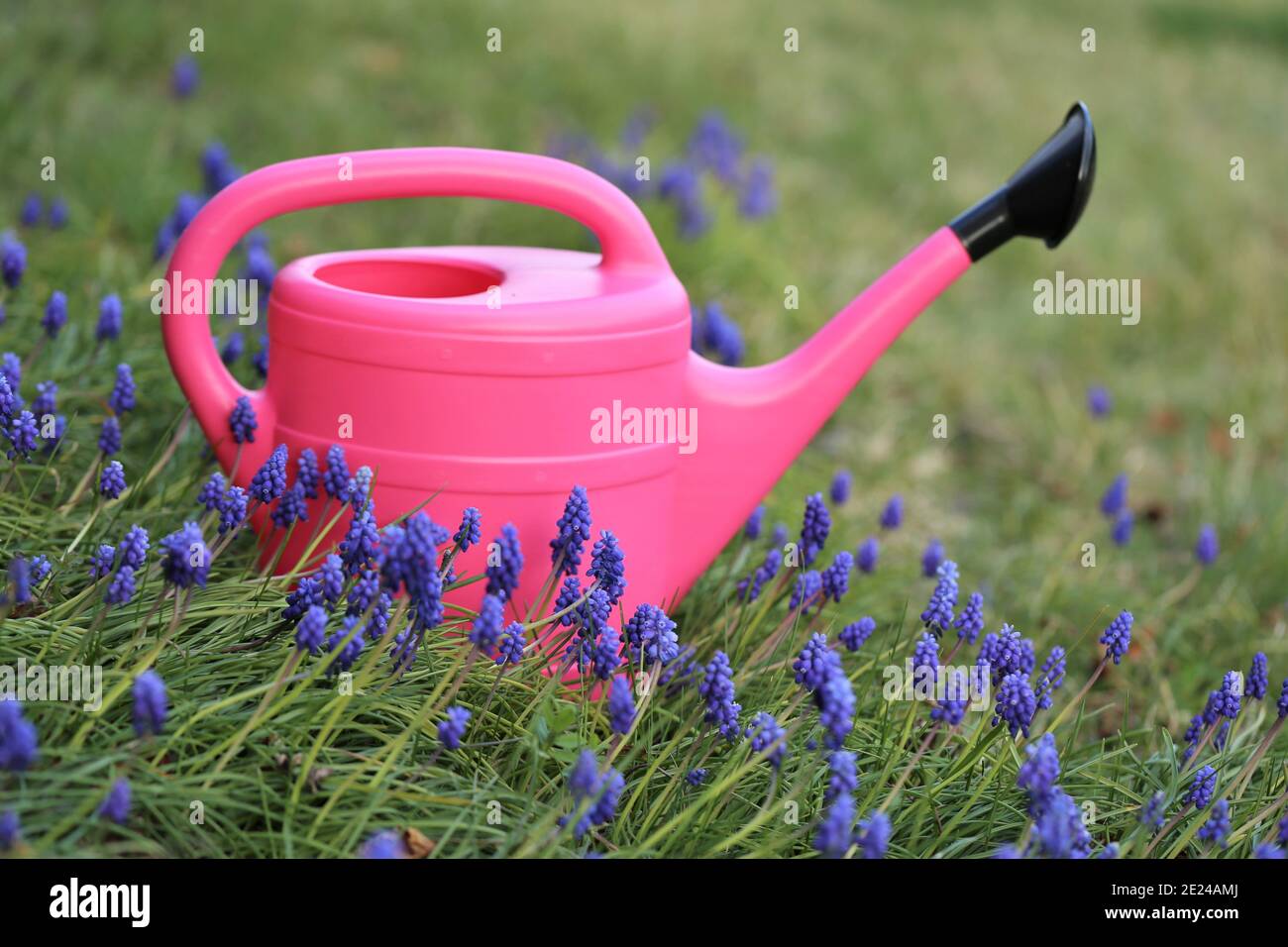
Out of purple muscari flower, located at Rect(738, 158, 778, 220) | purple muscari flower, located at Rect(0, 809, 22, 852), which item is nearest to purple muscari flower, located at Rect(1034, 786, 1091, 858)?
purple muscari flower, located at Rect(0, 809, 22, 852)

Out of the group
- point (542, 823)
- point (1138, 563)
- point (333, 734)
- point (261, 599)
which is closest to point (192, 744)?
point (333, 734)

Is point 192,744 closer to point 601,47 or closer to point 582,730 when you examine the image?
point 582,730

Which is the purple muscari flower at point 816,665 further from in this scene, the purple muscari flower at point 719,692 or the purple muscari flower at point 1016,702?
the purple muscari flower at point 1016,702

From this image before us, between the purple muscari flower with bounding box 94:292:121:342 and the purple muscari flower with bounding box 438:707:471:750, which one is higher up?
the purple muscari flower with bounding box 94:292:121:342

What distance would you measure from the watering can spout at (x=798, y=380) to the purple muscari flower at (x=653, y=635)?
0.42 m

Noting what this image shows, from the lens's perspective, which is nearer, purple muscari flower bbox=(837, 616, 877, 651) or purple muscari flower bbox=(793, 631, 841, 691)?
purple muscari flower bbox=(793, 631, 841, 691)

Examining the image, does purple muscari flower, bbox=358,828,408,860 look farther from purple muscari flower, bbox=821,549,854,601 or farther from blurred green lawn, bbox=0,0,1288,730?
blurred green lawn, bbox=0,0,1288,730

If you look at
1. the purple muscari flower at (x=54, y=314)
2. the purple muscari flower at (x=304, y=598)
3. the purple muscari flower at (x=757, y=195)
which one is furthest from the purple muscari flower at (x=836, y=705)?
the purple muscari flower at (x=757, y=195)

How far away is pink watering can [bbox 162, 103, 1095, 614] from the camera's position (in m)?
1.76

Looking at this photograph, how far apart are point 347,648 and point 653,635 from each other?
14.3 inches

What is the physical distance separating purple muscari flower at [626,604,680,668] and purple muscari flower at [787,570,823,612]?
0.28m

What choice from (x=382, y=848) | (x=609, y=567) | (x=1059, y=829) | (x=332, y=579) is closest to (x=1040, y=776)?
(x=1059, y=829)

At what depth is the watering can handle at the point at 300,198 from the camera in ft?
5.99

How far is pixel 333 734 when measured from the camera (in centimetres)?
151
